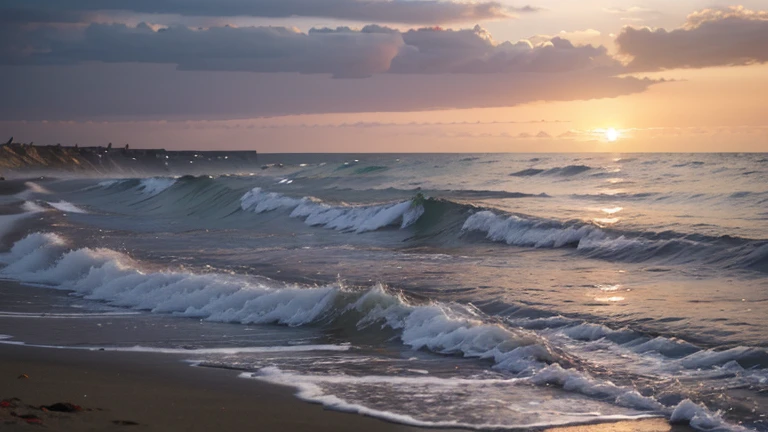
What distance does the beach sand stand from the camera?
6805 millimetres

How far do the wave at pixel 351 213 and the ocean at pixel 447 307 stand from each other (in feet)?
0.48

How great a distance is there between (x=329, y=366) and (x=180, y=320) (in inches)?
173

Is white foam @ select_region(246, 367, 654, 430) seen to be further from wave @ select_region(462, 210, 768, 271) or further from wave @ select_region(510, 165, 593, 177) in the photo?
wave @ select_region(510, 165, 593, 177)

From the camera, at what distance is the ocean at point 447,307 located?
8.15 m

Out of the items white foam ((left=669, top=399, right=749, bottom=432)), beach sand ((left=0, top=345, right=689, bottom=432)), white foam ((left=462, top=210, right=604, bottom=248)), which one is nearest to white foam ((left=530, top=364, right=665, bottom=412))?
white foam ((left=669, top=399, right=749, bottom=432))

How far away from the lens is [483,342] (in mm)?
10055

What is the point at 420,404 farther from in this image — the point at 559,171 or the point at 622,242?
the point at 559,171

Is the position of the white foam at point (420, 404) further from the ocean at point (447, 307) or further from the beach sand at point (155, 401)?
the beach sand at point (155, 401)

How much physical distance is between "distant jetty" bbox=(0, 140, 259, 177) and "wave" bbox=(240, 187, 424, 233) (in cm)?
5381

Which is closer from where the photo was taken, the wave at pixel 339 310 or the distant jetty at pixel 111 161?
the wave at pixel 339 310

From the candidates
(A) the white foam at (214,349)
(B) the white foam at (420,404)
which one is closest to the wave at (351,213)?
(A) the white foam at (214,349)

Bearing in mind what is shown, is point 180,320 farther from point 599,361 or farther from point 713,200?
point 713,200

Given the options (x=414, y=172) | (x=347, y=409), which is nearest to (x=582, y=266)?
(x=347, y=409)

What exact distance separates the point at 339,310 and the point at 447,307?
1.80 metres
